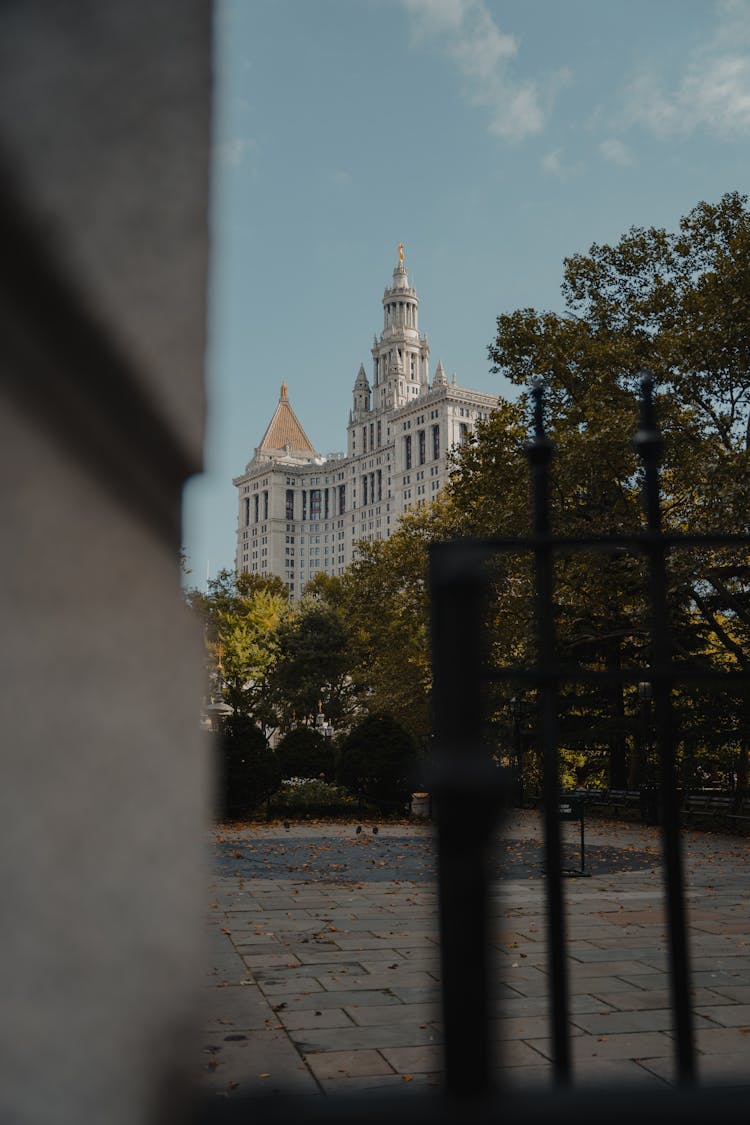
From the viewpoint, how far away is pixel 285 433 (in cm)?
16600

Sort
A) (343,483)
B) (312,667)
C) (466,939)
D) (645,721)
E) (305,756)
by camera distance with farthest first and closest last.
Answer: (343,483) < (312,667) < (305,756) < (645,721) < (466,939)

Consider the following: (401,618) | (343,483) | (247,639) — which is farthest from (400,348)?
(401,618)

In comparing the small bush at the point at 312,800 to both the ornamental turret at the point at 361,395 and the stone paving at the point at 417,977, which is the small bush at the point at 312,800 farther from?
the ornamental turret at the point at 361,395

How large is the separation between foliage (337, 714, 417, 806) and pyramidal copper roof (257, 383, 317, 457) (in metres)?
143

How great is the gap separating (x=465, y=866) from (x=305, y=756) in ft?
85.6

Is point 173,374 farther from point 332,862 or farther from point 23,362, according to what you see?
point 332,862

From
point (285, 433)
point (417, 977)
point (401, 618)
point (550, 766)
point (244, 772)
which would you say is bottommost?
point (417, 977)

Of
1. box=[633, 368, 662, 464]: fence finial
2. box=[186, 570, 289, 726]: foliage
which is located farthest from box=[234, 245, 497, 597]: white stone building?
box=[633, 368, 662, 464]: fence finial

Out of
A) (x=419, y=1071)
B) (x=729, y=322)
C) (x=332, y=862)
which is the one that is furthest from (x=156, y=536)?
(x=729, y=322)

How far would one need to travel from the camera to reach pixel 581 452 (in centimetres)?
1780

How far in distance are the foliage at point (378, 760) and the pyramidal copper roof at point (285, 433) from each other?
143 m

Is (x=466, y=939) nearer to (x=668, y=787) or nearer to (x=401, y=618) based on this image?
(x=668, y=787)

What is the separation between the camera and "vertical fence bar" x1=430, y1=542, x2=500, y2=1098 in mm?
931

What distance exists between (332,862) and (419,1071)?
9694 mm
